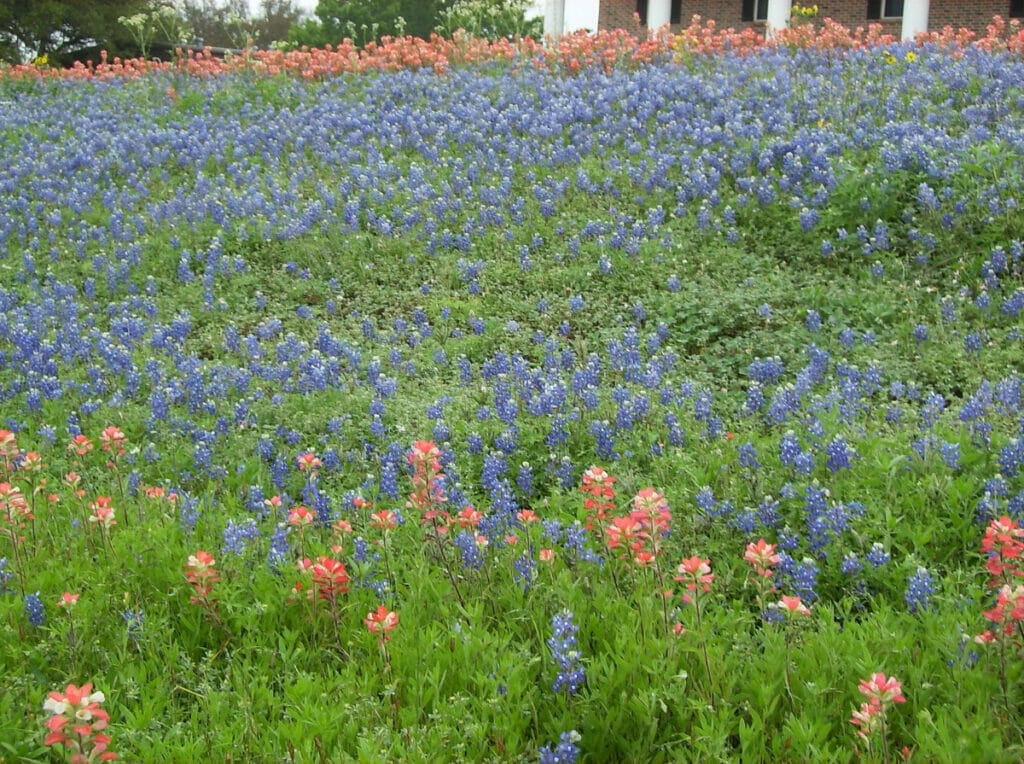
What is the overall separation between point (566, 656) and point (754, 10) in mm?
31211

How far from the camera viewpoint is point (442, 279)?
777 centimetres

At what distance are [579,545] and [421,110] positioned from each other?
8991 millimetres

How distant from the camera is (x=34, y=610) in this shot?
11.1 feet

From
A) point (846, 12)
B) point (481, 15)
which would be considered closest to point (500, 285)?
point (481, 15)

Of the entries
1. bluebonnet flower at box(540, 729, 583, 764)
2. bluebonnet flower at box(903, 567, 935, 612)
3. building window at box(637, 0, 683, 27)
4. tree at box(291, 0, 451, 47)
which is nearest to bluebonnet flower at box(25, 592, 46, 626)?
bluebonnet flower at box(540, 729, 583, 764)

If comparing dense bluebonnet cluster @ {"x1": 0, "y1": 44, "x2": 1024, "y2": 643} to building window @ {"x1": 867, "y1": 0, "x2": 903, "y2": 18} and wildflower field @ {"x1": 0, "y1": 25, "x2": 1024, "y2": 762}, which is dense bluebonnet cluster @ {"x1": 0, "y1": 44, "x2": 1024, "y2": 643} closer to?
wildflower field @ {"x1": 0, "y1": 25, "x2": 1024, "y2": 762}

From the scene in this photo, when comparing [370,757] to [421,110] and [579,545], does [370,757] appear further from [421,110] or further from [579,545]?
[421,110]

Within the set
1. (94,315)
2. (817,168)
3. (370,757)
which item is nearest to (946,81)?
(817,168)

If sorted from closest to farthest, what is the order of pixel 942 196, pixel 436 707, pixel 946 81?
pixel 436 707, pixel 942 196, pixel 946 81

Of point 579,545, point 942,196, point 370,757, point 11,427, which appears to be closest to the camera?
point 370,757

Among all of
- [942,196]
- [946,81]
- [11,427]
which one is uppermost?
[946,81]

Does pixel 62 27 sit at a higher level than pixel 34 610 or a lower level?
higher

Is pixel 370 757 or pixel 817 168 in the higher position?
pixel 817 168

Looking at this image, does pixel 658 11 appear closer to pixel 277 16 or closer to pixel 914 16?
pixel 914 16
